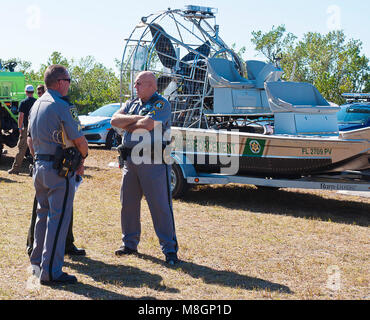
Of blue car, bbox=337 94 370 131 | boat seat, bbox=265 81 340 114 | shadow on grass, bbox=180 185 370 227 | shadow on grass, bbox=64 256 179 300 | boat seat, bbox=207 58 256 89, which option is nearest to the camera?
shadow on grass, bbox=64 256 179 300

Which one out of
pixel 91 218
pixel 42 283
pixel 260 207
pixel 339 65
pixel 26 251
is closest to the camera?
pixel 42 283

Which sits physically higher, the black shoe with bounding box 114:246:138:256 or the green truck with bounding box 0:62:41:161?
the green truck with bounding box 0:62:41:161

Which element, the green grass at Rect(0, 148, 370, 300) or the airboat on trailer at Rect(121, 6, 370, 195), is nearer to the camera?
the green grass at Rect(0, 148, 370, 300)

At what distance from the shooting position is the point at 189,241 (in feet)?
19.6

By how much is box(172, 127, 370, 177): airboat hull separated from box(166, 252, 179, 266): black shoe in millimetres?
3044

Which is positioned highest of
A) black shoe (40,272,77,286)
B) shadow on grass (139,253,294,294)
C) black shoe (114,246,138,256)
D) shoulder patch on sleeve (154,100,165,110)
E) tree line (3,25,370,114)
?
tree line (3,25,370,114)

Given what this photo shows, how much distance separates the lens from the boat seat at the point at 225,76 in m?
8.84

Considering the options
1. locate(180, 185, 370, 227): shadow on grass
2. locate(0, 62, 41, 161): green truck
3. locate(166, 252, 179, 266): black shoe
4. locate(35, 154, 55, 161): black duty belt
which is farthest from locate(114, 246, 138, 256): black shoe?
locate(0, 62, 41, 161): green truck

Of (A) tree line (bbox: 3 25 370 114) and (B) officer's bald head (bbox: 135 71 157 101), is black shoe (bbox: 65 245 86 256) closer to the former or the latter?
(B) officer's bald head (bbox: 135 71 157 101)

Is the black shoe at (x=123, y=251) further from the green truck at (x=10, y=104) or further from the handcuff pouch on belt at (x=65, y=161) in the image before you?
the green truck at (x=10, y=104)

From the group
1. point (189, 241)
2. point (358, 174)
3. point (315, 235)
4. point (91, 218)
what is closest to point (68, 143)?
point (189, 241)

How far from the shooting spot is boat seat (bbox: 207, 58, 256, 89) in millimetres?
8836

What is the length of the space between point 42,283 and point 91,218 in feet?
8.23
